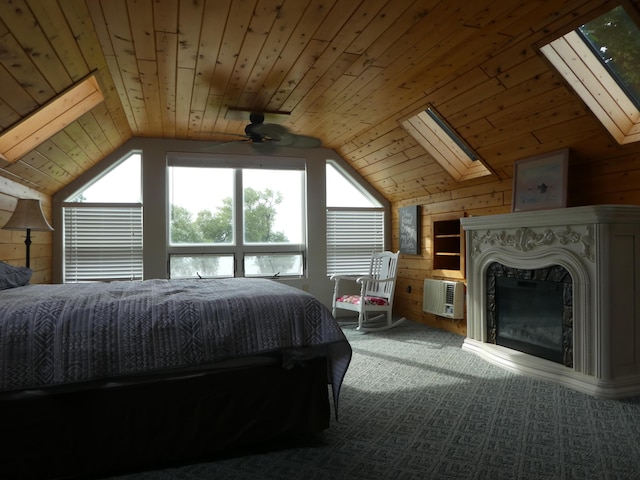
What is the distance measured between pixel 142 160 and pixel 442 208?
12.5ft

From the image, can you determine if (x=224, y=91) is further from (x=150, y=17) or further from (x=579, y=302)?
(x=579, y=302)

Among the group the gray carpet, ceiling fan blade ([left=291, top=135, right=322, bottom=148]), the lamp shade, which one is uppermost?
ceiling fan blade ([left=291, top=135, right=322, bottom=148])

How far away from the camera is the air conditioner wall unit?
5164 millimetres

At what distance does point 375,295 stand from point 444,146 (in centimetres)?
204

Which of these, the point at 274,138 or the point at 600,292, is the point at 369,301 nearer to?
the point at 274,138

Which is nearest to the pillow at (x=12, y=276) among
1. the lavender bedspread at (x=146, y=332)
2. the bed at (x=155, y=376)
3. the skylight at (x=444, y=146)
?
the lavender bedspread at (x=146, y=332)

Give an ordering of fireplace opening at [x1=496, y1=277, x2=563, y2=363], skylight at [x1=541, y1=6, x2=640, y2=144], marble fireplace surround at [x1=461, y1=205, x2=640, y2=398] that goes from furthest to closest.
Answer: fireplace opening at [x1=496, y1=277, x2=563, y2=363], marble fireplace surround at [x1=461, y1=205, x2=640, y2=398], skylight at [x1=541, y1=6, x2=640, y2=144]

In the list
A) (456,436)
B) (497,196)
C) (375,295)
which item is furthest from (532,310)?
(375,295)

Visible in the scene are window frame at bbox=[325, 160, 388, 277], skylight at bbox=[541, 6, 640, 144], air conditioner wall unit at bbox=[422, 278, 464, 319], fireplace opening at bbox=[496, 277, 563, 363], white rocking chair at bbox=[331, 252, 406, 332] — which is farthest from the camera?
window frame at bbox=[325, 160, 388, 277]

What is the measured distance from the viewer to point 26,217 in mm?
3908

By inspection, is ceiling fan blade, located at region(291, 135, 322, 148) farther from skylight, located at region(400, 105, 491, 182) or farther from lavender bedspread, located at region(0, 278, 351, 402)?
lavender bedspread, located at region(0, 278, 351, 402)

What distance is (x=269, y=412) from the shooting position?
239cm

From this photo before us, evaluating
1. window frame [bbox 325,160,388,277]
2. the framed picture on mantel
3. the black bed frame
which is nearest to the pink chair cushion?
window frame [bbox 325,160,388,277]

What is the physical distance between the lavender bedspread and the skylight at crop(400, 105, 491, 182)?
3075 mm
